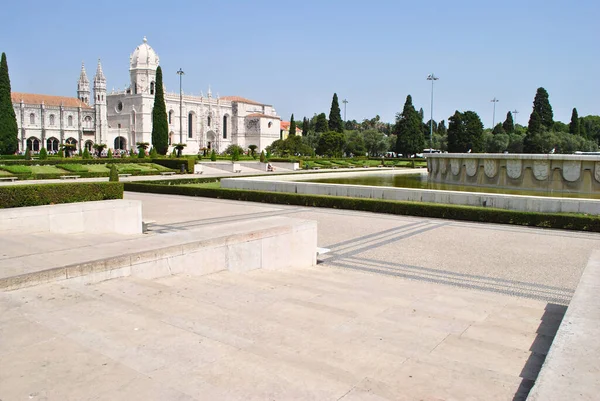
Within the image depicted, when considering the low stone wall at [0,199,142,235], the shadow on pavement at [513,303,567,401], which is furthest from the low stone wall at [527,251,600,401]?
the low stone wall at [0,199,142,235]

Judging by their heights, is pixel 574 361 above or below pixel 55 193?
below

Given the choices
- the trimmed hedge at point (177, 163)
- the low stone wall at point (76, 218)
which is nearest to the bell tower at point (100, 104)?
the trimmed hedge at point (177, 163)

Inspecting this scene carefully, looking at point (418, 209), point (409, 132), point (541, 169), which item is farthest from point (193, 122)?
point (418, 209)

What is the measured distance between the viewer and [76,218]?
946 centimetres

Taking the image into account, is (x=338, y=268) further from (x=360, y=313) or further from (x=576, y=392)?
(x=576, y=392)

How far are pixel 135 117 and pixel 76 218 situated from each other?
242ft

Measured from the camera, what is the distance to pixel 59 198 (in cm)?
1064

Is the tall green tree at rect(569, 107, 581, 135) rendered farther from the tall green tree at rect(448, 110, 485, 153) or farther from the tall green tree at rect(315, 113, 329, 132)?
the tall green tree at rect(315, 113, 329, 132)

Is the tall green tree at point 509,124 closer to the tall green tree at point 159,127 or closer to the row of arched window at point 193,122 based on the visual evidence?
the row of arched window at point 193,122

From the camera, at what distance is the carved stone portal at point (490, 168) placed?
730 inches

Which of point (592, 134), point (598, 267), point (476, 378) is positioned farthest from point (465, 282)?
point (592, 134)

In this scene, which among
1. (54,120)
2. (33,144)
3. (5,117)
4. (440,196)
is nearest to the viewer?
(440,196)

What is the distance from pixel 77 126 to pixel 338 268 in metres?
75.5

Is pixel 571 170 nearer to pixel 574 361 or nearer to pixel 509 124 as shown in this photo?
pixel 574 361
